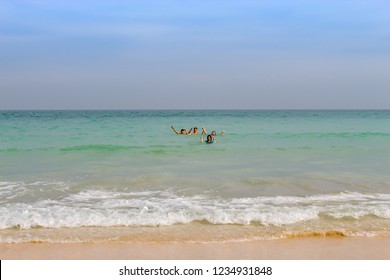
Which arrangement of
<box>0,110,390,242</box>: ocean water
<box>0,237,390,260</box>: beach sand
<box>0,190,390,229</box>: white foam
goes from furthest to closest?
<box>0,190,390,229</box>: white foam < <box>0,110,390,242</box>: ocean water < <box>0,237,390,260</box>: beach sand

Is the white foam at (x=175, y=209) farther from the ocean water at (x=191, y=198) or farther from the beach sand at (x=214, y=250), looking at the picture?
the beach sand at (x=214, y=250)

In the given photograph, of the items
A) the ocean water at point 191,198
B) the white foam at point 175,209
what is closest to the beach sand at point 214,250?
the ocean water at point 191,198

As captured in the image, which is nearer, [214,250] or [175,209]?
[214,250]

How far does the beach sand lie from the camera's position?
17.9 ft

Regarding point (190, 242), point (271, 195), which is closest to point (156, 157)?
point (271, 195)

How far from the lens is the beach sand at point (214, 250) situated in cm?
546

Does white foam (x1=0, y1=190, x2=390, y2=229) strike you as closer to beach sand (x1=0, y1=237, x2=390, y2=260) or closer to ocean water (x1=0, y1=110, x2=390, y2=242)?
ocean water (x1=0, y1=110, x2=390, y2=242)

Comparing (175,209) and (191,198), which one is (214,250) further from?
(191,198)

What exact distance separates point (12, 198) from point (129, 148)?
35.6 ft

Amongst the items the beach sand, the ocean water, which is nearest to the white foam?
the ocean water

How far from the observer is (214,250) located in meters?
5.67

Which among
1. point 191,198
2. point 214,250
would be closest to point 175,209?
point 191,198
